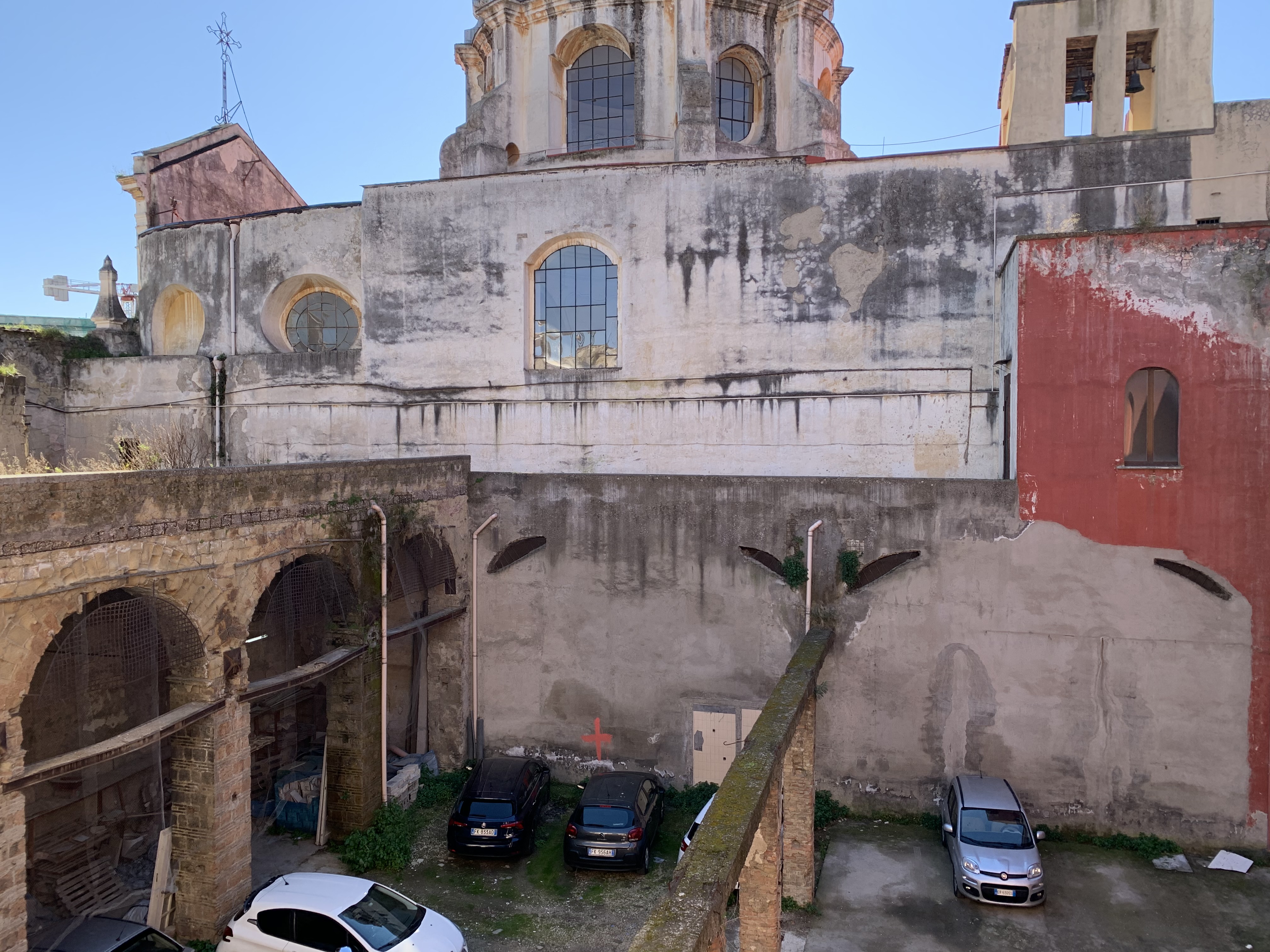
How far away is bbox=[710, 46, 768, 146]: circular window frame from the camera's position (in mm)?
21250

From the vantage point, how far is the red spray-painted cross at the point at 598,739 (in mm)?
14570

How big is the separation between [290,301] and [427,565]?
994cm

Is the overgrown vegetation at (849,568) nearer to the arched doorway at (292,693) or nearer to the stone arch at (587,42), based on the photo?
the arched doorway at (292,693)

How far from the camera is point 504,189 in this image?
1870cm

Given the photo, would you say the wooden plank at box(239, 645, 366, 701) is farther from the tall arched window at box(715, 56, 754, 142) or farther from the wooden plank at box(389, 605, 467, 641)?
the tall arched window at box(715, 56, 754, 142)

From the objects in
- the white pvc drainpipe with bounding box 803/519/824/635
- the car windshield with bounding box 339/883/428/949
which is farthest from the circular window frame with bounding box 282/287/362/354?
the car windshield with bounding box 339/883/428/949

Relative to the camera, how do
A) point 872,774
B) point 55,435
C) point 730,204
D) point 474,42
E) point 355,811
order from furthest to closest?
1. point 474,42
2. point 55,435
3. point 730,204
4. point 872,774
5. point 355,811

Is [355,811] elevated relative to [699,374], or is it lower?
lower

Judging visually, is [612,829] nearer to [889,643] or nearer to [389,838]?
[389,838]

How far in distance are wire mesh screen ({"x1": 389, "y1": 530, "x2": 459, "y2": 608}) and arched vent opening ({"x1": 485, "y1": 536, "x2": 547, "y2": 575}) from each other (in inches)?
25.4

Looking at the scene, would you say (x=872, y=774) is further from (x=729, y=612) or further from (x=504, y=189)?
(x=504, y=189)

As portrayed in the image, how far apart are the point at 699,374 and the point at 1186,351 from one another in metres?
8.49

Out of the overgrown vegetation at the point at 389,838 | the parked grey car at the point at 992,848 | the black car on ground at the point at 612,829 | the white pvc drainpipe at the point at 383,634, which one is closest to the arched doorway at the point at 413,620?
the white pvc drainpipe at the point at 383,634

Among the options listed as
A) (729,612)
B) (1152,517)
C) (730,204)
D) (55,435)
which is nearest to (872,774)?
(729,612)
